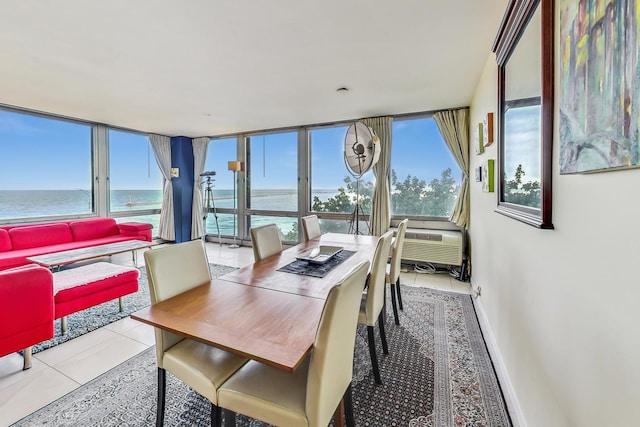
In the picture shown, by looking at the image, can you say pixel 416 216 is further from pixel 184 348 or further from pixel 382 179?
pixel 184 348

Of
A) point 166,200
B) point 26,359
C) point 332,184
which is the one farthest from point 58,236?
point 332,184

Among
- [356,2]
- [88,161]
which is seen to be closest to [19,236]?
[88,161]

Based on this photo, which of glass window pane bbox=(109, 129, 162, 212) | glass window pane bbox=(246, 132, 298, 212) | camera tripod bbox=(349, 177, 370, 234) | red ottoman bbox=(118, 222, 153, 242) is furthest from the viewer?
glass window pane bbox=(246, 132, 298, 212)

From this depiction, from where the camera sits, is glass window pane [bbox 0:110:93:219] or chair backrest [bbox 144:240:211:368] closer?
chair backrest [bbox 144:240:211:368]

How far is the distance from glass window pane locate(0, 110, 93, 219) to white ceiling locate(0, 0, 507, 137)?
2.13 feet

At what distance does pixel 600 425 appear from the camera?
0.77m

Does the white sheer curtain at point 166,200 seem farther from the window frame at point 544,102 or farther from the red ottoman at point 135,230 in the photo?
the window frame at point 544,102

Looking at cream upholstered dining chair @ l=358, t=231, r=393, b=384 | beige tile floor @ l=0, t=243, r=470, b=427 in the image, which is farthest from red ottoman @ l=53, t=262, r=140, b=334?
cream upholstered dining chair @ l=358, t=231, r=393, b=384

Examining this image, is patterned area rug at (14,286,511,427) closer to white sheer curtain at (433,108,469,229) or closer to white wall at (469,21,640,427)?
white wall at (469,21,640,427)

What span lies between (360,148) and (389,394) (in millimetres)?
2863

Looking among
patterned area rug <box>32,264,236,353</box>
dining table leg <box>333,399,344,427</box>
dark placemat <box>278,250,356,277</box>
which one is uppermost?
dark placemat <box>278,250,356,277</box>

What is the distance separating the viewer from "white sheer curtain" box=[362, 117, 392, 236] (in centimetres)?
443

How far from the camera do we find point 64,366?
6.40 feet

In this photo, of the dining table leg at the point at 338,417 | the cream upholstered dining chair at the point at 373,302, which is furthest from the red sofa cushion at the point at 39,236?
the dining table leg at the point at 338,417
